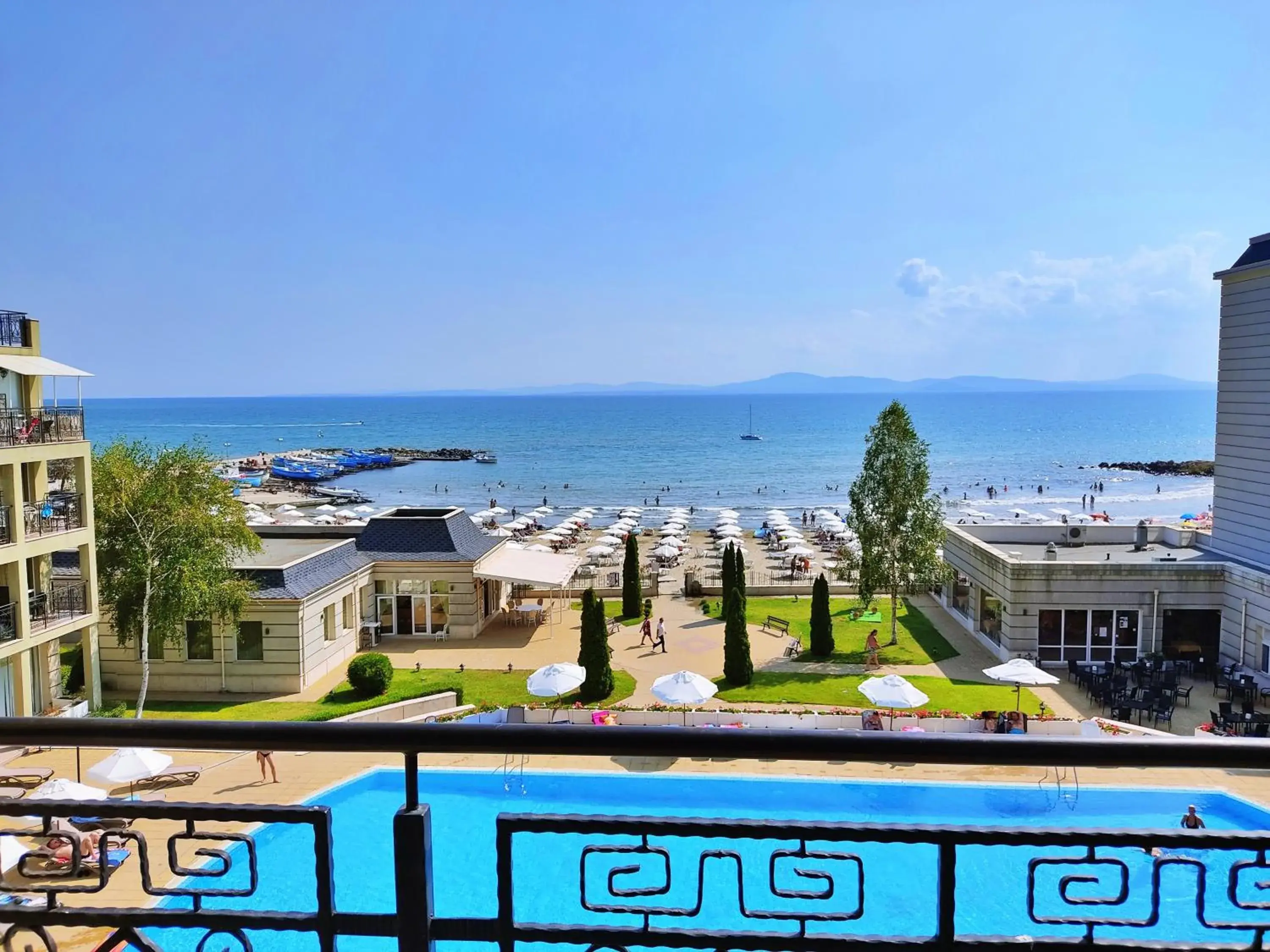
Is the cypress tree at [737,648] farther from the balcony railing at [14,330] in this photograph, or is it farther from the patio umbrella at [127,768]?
the balcony railing at [14,330]

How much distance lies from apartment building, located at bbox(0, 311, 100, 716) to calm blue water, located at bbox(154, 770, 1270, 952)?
8456mm

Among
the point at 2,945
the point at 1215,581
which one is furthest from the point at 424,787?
the point at 1215,581

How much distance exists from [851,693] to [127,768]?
16041 millimetres

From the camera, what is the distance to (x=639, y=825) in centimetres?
238

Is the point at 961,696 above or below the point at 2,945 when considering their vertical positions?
below

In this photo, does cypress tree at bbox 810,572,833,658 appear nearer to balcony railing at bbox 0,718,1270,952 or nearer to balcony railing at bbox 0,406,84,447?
balcony railing at bbox 0,406,84,447

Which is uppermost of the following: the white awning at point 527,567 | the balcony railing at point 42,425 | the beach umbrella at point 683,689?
the balcony railing at point 42,425

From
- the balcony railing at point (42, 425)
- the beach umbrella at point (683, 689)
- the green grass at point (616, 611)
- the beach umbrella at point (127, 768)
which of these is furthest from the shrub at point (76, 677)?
the green grass at point (616, 611)

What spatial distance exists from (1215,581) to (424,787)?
2201 cm

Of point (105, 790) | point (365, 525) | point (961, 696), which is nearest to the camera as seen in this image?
point (105, 790)

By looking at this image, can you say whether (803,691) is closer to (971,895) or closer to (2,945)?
(971,895)

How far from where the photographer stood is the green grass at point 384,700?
2194 cm

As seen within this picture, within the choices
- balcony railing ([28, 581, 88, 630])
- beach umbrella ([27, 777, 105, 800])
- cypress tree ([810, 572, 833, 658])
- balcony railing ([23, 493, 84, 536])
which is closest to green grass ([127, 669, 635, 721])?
balcony railing ([28, 581, 88, 630])

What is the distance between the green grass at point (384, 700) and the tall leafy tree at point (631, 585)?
23.8 ft
